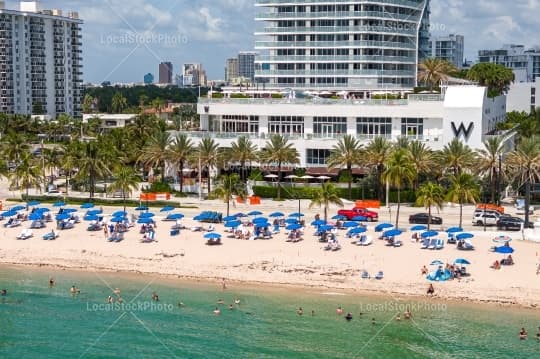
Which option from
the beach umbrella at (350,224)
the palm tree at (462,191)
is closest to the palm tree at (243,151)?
the beach umbrella at (350,224)

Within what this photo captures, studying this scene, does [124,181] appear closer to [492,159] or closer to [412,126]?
[412,126]

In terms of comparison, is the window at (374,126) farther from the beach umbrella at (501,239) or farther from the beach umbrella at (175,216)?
the beach umbrella at (501,239)

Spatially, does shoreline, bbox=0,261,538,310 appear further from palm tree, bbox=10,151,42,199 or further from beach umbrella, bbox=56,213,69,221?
palm tree, bbox=10,151,42,199

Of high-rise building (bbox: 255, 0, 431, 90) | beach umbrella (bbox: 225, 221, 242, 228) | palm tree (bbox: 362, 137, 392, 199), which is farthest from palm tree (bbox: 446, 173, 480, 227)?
high-rise building (bbox: 255, 0, 431, 90)

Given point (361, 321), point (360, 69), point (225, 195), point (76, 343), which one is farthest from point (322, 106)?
point (76, 343)

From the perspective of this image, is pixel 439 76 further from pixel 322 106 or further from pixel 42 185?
pixel 42 185
